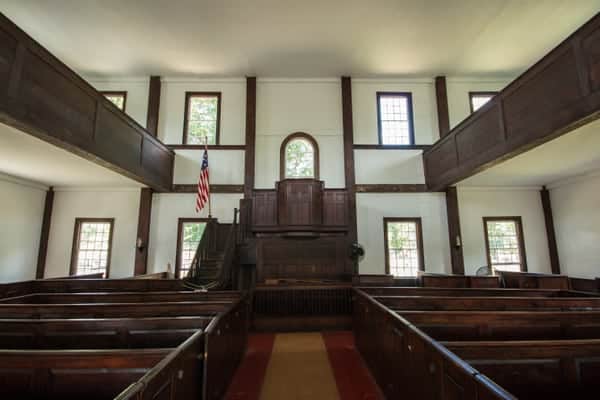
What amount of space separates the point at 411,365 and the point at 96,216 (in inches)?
340

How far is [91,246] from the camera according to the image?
777 cm

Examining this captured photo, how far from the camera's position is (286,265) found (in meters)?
7.40

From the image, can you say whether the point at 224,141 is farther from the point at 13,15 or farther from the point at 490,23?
the point at 490,23

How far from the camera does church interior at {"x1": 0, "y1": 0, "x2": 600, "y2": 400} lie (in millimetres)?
3232

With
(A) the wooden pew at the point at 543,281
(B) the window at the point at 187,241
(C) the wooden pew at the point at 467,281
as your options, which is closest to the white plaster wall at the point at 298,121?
(B) the window at the point at 187,241

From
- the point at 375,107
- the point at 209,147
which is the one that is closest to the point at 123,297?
the point at 209,147

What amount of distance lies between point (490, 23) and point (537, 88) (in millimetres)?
3275

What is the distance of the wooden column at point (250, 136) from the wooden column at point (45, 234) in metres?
5.35

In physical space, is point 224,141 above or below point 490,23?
below

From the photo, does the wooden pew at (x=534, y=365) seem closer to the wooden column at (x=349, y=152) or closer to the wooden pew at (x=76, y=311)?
the wooden pew at (x=76, y=311)

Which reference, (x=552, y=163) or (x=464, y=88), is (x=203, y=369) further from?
(x=464, y=88)

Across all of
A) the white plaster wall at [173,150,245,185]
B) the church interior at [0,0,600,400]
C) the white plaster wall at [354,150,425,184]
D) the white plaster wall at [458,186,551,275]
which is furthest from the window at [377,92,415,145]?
the white plaster wall at [173,150,245,185]

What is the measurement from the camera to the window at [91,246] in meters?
7.66

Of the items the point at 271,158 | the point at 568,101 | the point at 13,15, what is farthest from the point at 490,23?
the point at 13,15
